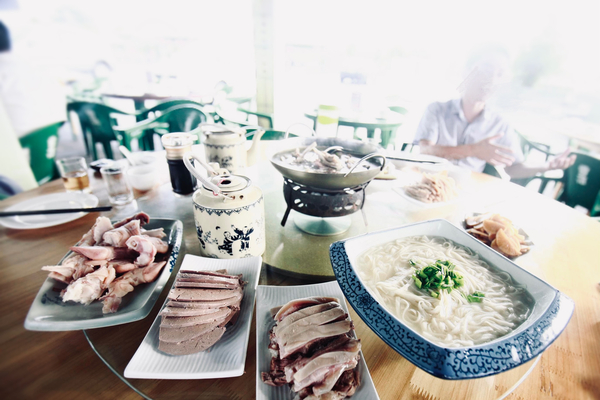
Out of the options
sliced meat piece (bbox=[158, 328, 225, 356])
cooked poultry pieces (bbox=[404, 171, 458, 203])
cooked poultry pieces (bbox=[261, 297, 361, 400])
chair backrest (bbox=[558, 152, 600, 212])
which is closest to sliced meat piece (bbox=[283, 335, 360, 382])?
cooked poultry pieces (bbox=[261, 297, 361, 400])

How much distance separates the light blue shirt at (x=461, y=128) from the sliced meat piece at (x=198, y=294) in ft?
9.70

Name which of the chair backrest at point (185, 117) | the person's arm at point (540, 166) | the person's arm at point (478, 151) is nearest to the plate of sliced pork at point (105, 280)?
the person's arm at point (478, 151)

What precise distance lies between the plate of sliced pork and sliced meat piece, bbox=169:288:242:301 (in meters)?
0.11

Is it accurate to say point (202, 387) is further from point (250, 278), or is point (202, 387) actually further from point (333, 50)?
point (333, 50)

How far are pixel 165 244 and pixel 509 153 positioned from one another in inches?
130

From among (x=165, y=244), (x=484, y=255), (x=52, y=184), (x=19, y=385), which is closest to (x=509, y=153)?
(x=484, y=255)

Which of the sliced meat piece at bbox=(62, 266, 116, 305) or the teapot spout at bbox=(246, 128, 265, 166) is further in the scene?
the teapot spout at bbox=(246, 128, 265, 166)

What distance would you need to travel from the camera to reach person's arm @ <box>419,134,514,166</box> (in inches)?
110

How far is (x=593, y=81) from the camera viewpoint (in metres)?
3.72

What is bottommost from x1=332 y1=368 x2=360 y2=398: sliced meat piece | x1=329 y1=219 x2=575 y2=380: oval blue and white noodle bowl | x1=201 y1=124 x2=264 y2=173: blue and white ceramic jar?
x1=332 y1=368 x2=360 y2=398: sliced meat piece

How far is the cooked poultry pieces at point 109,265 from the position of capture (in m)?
0.92

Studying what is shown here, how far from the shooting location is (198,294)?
2.87 feet

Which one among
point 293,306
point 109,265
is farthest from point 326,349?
point 109,265

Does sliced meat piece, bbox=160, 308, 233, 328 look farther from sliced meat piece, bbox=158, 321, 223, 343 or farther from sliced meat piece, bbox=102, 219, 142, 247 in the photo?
sliced meat piece, bbox=102, 219, 142, 247
